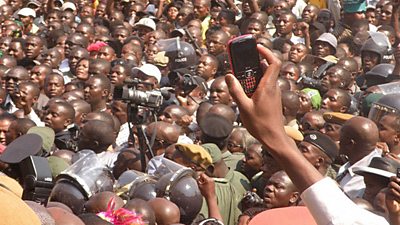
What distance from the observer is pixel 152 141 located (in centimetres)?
688

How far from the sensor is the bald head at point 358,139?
19.9ft

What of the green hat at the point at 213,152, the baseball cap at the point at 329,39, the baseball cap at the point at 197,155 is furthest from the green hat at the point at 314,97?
the baseball cap at the point at 197,155

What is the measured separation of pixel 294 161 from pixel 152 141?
186 inches

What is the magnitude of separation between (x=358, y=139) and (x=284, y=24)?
555cm

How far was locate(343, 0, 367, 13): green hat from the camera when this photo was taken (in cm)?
1172

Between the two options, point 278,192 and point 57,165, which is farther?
point 57,165

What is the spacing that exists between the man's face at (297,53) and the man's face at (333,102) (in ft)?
6.50

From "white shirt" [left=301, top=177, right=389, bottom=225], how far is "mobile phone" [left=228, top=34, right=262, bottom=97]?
0.90ft

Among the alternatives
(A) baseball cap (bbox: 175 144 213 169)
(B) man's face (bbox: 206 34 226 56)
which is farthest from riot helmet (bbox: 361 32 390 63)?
(A) baseball cap (bbox: 175 144 213 169)

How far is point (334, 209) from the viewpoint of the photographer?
2113 mm

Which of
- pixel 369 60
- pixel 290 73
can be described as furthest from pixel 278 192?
pixel 369 60

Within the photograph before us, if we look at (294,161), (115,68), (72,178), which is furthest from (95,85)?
(294,161)

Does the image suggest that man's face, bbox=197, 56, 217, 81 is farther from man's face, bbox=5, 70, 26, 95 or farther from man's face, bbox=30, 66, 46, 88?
man's face, bbox=5, 70, 26, 95

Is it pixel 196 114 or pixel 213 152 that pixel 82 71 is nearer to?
pixel 196 114
